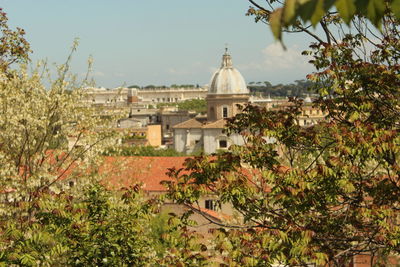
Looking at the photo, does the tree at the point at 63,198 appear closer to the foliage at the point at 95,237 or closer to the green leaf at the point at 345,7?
the foliage at the point at 95,237

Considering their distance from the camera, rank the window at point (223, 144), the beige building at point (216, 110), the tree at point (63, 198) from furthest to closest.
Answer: the beige building at point (216, 110) < the window at point (223, 144) < the tree at point (63, 198)

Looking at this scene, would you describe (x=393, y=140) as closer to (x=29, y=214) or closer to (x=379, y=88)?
(x=379, y=88)

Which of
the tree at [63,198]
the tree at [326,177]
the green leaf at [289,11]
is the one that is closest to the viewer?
the green leaf at [289,11]

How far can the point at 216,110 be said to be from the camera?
231 ft

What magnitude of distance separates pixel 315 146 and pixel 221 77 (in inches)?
2493

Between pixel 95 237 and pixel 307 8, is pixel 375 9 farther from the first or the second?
pixel 95 237

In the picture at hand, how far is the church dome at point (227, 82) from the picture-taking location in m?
70.7

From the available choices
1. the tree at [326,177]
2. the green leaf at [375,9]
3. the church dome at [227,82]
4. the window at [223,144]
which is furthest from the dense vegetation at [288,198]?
the church dome at [227,82]

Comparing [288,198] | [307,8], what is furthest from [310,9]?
[288,198]

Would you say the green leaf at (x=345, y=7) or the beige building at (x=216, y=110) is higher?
the beige building at (x=216, y=110)

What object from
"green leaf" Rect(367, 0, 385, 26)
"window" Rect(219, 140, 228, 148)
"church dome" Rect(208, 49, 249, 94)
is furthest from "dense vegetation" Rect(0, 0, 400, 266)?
"church dome" Rect(208, 49, 249, 94)

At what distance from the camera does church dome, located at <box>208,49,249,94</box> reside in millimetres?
70688

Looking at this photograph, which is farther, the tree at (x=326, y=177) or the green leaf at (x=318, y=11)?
the tree at (x=326, y=177)

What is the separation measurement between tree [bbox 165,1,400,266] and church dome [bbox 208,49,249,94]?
2415 inches
